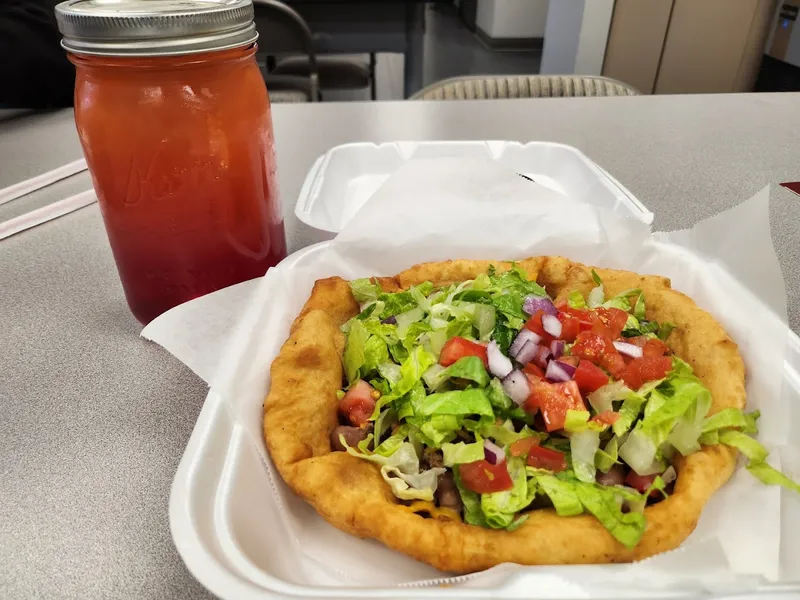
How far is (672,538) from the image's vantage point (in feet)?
2.32

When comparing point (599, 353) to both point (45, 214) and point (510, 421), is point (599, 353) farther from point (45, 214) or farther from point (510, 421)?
point (45, 214)

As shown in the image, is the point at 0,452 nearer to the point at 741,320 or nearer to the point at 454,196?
the point at 454,196

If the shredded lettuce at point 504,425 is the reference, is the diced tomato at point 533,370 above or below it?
above

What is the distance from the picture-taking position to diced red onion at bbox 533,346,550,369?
0.92m

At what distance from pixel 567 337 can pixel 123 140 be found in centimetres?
78

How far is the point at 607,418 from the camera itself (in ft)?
2.80

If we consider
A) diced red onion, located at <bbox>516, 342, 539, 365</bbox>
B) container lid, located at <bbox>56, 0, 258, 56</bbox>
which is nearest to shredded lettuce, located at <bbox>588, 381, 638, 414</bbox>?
diced red onion, located at <bbox>516, 342, 539, 365</bbox>

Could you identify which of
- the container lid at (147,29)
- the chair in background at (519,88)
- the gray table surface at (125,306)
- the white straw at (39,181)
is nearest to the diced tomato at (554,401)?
the gray table surface at (125,306)

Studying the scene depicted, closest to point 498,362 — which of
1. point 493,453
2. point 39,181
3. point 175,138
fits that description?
point 493,453

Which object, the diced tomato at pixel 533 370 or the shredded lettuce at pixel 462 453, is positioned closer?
the shredded lettuce at pixel 462 453

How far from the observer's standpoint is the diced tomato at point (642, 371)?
92 cm

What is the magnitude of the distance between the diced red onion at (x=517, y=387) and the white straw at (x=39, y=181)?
1.72m

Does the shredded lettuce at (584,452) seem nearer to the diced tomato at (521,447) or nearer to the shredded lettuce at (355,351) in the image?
the diced tomato at (521,447)

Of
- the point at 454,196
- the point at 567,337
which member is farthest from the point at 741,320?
the point at 454,196
